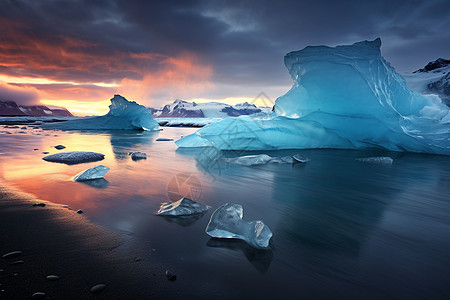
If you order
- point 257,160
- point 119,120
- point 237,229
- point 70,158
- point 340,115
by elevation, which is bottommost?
point 70,158

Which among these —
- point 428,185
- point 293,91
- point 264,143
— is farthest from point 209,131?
point 428,185

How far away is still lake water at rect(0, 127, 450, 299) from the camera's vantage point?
108 centimetres

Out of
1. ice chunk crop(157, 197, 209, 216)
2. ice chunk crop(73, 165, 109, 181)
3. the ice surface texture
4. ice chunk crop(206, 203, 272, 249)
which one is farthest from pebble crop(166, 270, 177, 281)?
the ice surface texture

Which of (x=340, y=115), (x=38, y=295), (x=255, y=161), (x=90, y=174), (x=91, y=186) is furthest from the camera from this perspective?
(x=340, y=115)

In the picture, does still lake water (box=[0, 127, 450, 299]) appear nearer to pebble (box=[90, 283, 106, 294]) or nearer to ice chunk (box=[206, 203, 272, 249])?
ice chunk (box=[206, 203, 272, 249])

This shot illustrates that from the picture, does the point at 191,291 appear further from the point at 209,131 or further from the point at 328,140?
the point at 328,140

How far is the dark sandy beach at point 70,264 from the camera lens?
97cm

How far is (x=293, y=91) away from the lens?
24.9 ft

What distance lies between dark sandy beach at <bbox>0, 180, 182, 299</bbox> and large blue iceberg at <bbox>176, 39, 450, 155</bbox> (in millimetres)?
5462

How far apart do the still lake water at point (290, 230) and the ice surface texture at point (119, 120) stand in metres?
14.1

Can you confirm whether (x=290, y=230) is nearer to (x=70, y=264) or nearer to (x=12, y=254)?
(x=70, y=264)

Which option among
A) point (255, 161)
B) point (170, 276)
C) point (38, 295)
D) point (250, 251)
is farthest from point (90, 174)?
point (255, 161)

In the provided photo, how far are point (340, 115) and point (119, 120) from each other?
1674 cm

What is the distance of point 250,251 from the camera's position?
136 cm
